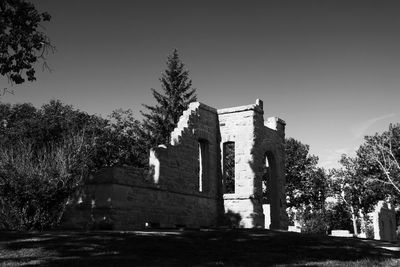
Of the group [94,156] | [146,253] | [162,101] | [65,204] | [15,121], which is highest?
[162,101]

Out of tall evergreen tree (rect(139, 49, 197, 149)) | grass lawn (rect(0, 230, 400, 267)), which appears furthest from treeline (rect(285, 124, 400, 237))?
grass lawn (rect(0, 230, 400, 267))

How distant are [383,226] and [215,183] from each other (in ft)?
46.4

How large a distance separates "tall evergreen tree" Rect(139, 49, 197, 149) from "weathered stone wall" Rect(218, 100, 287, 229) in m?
16.0

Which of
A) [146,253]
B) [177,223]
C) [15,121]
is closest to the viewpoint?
[146,253]

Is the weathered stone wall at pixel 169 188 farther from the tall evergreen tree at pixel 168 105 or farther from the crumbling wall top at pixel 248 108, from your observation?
the tall evergreen tree at pixel 168 105

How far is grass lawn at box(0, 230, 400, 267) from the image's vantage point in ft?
30.5

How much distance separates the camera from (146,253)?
10188mm

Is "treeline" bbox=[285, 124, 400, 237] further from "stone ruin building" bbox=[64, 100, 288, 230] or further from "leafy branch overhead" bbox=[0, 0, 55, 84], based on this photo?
"leafy branch overhead" bbox=[0, 0, 55, 84]

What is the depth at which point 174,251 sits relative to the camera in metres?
10.7

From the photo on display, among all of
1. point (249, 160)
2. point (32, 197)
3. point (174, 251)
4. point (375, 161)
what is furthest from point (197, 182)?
point (375, 161)

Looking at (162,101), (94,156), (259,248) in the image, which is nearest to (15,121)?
(94,156)

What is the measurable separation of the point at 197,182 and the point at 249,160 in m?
2.84

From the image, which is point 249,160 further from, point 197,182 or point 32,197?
point 32,197

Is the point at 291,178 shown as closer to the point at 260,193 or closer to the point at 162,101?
the point at 162,101
